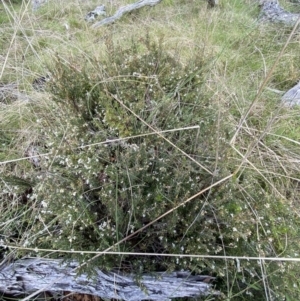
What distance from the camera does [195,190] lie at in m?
1.63

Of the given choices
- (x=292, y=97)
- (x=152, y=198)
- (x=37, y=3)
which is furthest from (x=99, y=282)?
(x=37, y=3)

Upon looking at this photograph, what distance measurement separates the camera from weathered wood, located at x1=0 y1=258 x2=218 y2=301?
5.24 ft

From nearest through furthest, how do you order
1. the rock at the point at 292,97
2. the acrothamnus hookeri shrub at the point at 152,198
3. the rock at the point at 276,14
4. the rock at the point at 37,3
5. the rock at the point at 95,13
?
the acrothamnus hookeri shrub at the point at 152,198, the rock at the point at 292,97, the rock at the point at 276,14, the rock at the point at 95,13, the rock at the point at 37,3

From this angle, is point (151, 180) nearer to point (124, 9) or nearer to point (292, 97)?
point (292, 97)

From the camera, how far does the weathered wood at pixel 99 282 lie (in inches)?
62.9

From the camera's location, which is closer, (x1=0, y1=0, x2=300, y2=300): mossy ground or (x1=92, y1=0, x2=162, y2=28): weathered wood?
(x1=0, y1=0, x2=300, y2=300): mossy ground

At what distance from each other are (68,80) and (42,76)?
803mm

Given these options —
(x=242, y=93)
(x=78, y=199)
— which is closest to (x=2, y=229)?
(x=78, y=199)

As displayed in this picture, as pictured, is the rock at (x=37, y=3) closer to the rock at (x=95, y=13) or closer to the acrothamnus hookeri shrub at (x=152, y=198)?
the rock at (x=95, y=13)

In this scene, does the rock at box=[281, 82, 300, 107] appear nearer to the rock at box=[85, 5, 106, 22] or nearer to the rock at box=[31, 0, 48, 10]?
the rock at box=[85, 5, 106, 22]

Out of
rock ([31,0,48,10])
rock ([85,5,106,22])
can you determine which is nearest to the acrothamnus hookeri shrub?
rock ([85,5,106,22])

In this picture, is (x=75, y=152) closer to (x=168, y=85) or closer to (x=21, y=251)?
(x=21, y=251)

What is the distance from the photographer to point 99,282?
1.64 m

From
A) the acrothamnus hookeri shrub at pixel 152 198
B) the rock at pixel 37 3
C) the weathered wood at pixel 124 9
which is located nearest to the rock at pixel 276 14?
the weathered wood at pixel 124 9
